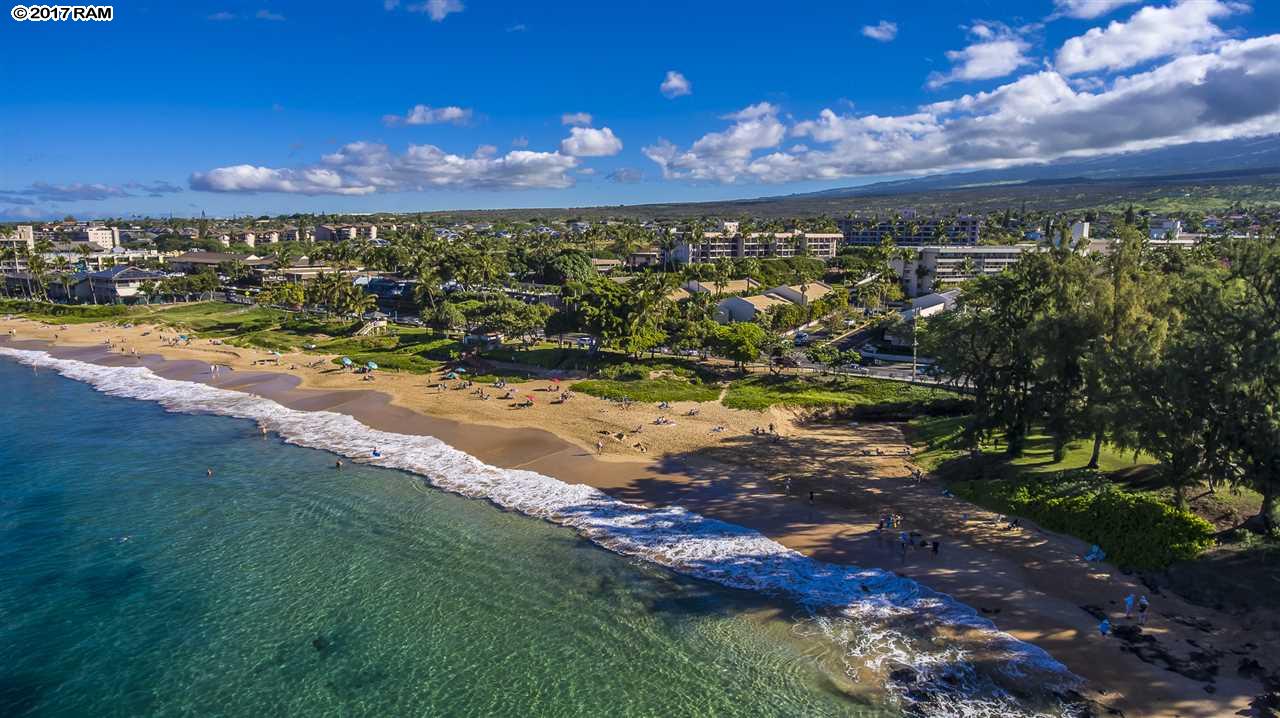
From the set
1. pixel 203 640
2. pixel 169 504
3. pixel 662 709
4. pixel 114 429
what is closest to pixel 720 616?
pixel 662 709

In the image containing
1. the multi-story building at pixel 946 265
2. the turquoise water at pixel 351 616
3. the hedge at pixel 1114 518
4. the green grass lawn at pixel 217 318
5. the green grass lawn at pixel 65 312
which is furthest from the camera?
the multi-story building at pixel 946 265

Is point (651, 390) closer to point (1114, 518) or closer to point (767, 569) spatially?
point (767, 569)

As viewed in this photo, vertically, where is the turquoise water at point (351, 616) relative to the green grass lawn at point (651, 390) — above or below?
below

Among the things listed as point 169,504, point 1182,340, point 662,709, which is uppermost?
point 1182,340

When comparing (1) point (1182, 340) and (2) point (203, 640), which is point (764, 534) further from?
(2) point (203, 640)

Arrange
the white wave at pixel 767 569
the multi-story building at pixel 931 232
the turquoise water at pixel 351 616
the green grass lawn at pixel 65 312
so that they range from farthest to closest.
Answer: the multi-story building at pixel 931 232 < the green grass lawn at pixel 65 312 < the white wave at pixel 767 569 < the turquoise water at pixel 351 616

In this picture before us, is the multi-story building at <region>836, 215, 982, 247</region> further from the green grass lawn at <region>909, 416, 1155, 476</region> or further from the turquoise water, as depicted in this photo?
the turquoise water

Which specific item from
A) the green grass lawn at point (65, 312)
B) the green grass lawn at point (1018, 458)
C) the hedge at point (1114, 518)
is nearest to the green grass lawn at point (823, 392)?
the green grass lawn at point (1018, 458)

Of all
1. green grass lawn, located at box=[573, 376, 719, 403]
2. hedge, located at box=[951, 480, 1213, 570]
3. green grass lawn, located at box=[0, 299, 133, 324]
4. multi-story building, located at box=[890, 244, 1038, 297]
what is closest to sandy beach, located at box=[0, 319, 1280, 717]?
hedge, located at box=[951, 480, 1213, 570]

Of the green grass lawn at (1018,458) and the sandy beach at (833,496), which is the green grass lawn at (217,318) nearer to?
the sandy beach at (833,496)
